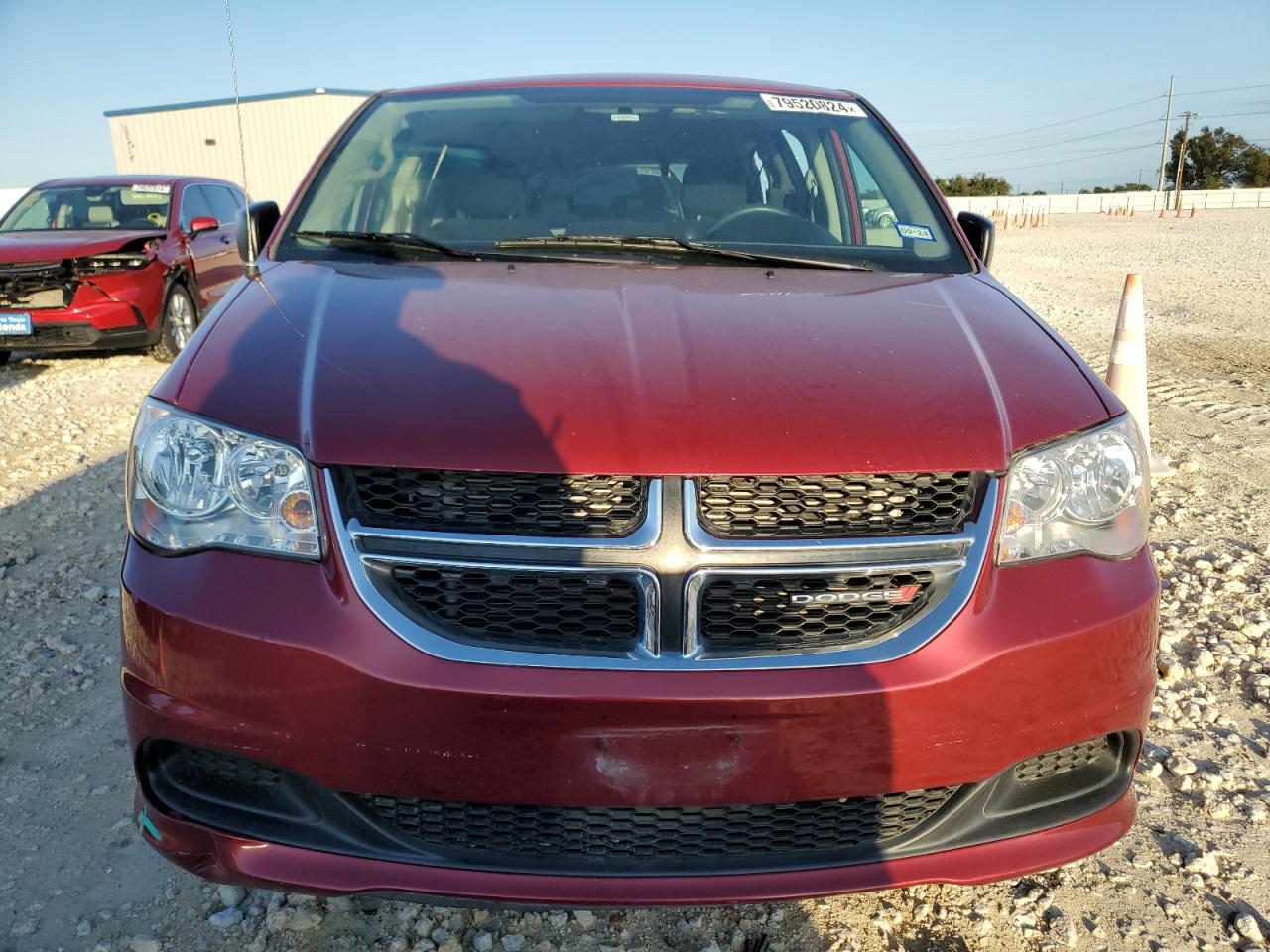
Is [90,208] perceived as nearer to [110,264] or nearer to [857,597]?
[110,264]

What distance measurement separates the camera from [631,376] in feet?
5.98

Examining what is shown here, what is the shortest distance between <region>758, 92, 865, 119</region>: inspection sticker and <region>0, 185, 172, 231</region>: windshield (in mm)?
7096

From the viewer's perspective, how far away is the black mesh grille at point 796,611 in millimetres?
1658

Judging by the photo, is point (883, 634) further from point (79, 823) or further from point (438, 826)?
point (79, 823)

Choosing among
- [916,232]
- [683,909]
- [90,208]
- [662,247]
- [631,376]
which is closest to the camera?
[631,376]

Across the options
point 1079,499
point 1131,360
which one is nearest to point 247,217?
point 1079,499

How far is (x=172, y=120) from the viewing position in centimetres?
3466

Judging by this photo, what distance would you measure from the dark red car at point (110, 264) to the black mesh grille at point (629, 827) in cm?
607

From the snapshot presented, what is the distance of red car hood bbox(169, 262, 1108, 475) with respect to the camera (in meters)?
1.68

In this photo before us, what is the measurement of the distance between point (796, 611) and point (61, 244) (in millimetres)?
Result: 7998

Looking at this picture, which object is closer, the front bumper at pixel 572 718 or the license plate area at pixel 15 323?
the front bumper at pixel 572 718

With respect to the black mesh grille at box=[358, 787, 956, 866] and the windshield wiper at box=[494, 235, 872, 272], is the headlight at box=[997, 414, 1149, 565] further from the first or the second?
the windshield wiper at box=[494, 235, 872, 272]

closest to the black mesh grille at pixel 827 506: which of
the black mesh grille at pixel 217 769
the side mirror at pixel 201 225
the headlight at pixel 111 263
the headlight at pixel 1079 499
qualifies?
the headlight at pixel 1079 499

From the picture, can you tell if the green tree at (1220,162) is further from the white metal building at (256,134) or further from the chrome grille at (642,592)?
the chrome grille at (642,592)
